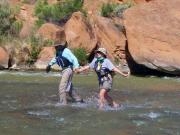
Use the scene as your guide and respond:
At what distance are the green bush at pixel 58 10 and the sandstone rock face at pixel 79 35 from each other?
7910 millimetres

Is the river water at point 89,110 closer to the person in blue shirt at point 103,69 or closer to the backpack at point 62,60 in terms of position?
the person in blue shirt at point 103,69

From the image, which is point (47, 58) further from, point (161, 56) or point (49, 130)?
point (49, 130)

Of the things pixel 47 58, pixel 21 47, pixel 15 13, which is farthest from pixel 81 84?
pixel 15 13

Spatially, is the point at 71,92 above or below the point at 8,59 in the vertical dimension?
above

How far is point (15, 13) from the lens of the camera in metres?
35.1

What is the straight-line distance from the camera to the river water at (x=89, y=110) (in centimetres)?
1015

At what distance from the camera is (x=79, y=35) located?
989 inches

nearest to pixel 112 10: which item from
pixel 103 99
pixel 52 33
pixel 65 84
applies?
pixel 52 33

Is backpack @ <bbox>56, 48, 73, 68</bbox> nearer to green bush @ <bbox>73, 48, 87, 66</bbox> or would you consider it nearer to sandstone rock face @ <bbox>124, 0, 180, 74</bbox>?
sandstone rock face @ <bbox>124, 0, 180, 74</bbox>

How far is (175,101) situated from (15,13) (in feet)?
72.8

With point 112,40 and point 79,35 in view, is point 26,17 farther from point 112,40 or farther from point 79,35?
point 112,40

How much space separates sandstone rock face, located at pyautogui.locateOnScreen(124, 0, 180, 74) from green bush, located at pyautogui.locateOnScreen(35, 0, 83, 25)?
451 inches

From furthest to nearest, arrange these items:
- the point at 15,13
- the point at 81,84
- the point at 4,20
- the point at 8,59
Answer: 1. the point at 15,13
2. the point at 4,20
3. the point at 8,59
4. the point at 81,84

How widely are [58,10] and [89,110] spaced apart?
2192 centimetres
